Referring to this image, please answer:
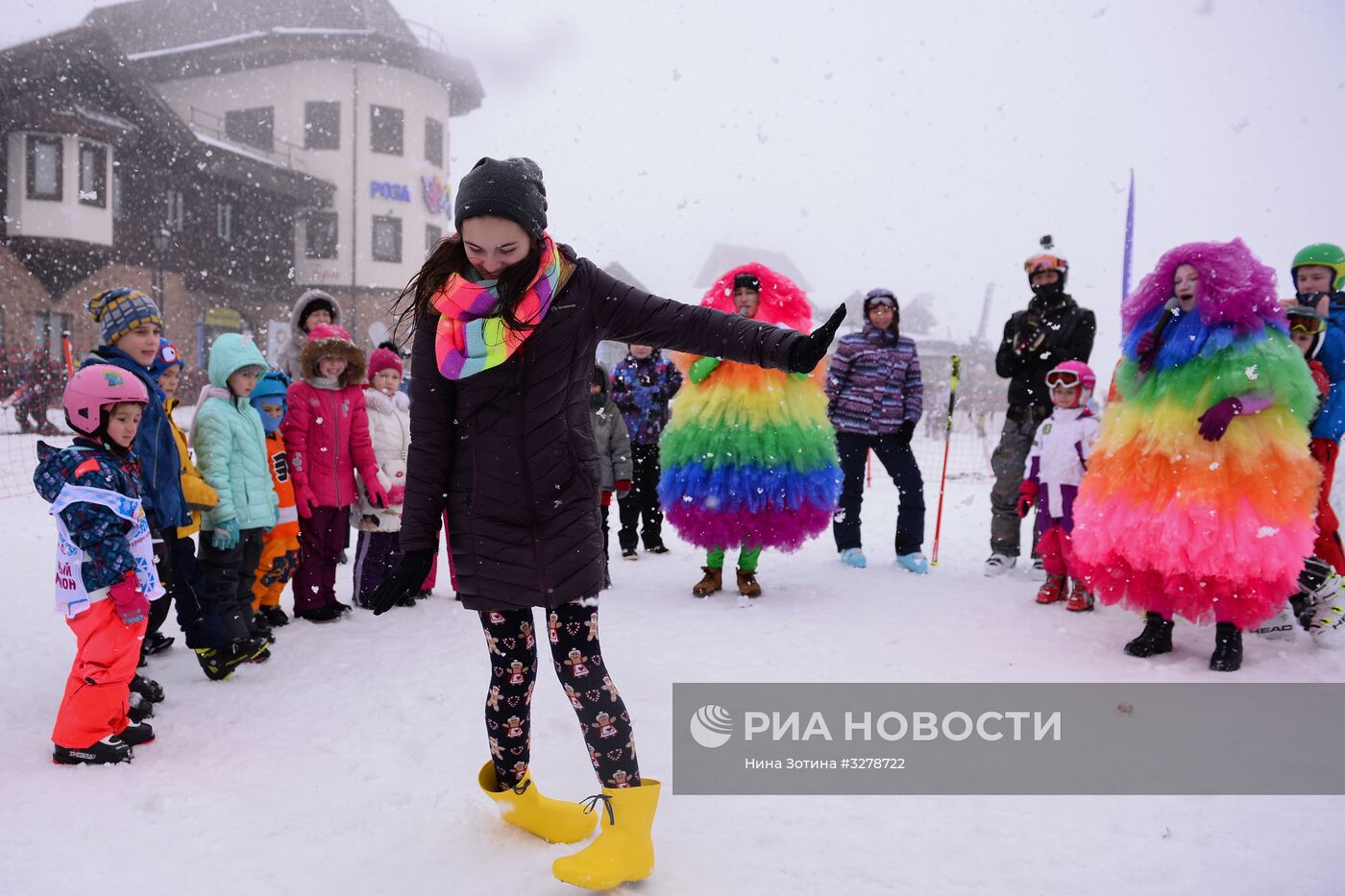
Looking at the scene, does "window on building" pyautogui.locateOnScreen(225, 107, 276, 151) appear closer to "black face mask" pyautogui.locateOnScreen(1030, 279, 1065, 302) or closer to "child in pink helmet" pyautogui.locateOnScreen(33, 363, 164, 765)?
"black face mask" pyautogui.locateOnScreen(1030, 279, 1065, 302)

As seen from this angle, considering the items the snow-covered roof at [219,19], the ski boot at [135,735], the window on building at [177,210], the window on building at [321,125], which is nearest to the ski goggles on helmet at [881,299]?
the ski boot at [135,735]

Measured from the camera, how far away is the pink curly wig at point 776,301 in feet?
18.0

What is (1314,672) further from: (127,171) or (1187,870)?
(127,171)

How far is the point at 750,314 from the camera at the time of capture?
17.5 feet

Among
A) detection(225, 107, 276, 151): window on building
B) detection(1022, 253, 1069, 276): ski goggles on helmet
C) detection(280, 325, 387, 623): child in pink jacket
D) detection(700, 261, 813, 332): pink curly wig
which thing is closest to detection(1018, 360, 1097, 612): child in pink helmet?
detection(1022, 253, 1069, 276): ski goggles on helmet

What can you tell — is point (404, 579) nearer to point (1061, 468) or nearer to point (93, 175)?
point (1061, 468)

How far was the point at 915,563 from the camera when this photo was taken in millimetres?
6461

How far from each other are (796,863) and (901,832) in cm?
40

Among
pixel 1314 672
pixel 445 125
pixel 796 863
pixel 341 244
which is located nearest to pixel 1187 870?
pixel 796 863

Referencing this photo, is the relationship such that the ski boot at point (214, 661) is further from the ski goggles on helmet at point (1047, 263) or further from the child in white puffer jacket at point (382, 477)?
the ski goggles on helmet at point (1047, 263)

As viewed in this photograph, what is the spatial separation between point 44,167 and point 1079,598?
2757 centimetres

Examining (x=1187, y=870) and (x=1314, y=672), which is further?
(x=1314, y=672)

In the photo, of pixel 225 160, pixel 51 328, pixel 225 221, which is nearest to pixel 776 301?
pixel 51 328

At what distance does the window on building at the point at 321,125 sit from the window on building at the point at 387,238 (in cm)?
319
